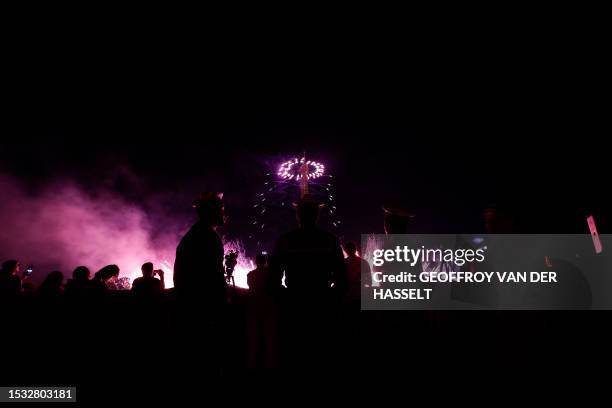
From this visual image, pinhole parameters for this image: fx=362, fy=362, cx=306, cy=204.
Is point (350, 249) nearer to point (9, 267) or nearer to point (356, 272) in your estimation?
point (356, 272)

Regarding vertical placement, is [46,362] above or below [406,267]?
below

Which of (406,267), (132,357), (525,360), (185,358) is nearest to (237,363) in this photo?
(132,357)

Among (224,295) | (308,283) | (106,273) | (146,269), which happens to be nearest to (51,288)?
(106,273)

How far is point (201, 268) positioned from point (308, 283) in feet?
3.99

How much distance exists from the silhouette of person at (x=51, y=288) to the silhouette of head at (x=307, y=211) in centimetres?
362

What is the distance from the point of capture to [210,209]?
13.2 feet

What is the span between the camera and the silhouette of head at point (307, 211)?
3.42 metres

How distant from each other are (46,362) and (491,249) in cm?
563

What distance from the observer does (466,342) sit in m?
4.13

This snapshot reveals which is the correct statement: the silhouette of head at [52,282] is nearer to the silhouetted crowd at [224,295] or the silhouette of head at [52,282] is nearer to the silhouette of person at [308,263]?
the silhouetted crowd at [224,295]

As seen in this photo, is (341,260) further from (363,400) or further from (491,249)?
(491,249)

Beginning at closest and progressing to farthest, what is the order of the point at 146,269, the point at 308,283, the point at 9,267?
the point at 308,283
the point at 146,269
the point at 9,267

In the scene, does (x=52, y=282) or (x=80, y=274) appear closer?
(x=80, y=274)

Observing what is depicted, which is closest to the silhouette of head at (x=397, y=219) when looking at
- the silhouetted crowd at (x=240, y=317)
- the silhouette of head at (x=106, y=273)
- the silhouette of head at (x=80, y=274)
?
the silhouetted crowd at (x=240, y=317)
